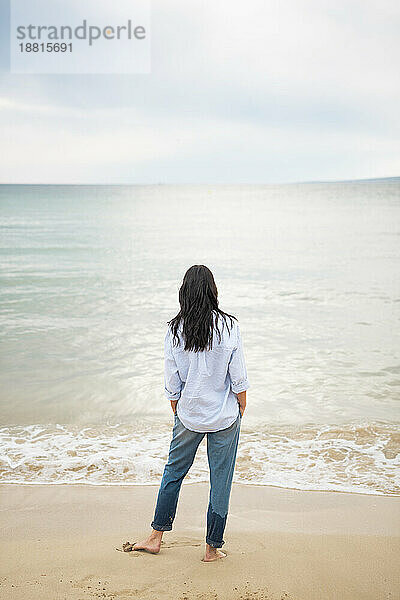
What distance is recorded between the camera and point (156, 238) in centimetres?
2988

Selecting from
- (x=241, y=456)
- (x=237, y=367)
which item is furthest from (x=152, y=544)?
(x=241, y=456)

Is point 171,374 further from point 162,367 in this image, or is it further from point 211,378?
point 162,367

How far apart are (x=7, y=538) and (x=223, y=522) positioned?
5.01 ft

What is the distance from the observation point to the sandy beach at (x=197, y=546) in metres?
3.03

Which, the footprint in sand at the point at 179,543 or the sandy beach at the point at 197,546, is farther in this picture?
the footprint in sand at the point at 179,543

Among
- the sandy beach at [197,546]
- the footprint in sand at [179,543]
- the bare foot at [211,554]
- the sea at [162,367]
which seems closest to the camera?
the sandy beach at [197,546]

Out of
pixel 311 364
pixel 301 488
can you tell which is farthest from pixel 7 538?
pixel 311 364

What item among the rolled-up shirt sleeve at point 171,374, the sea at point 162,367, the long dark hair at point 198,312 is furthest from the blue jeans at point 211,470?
the sea at point 162,367

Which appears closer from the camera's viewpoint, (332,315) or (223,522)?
(223,522)

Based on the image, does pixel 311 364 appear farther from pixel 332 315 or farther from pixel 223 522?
pixel 223 522

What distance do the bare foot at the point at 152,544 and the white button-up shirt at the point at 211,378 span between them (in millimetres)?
760

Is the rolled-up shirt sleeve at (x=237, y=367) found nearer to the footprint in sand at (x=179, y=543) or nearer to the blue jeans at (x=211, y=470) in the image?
the blue jeans at (x=211, y=470)

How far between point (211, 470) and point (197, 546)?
0.68 m

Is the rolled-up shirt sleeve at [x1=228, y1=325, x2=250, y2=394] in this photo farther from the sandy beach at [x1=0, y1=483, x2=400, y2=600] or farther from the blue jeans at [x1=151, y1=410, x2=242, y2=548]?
the sandy beach at [x1=0, y1=483, x2=400, y2=600]
